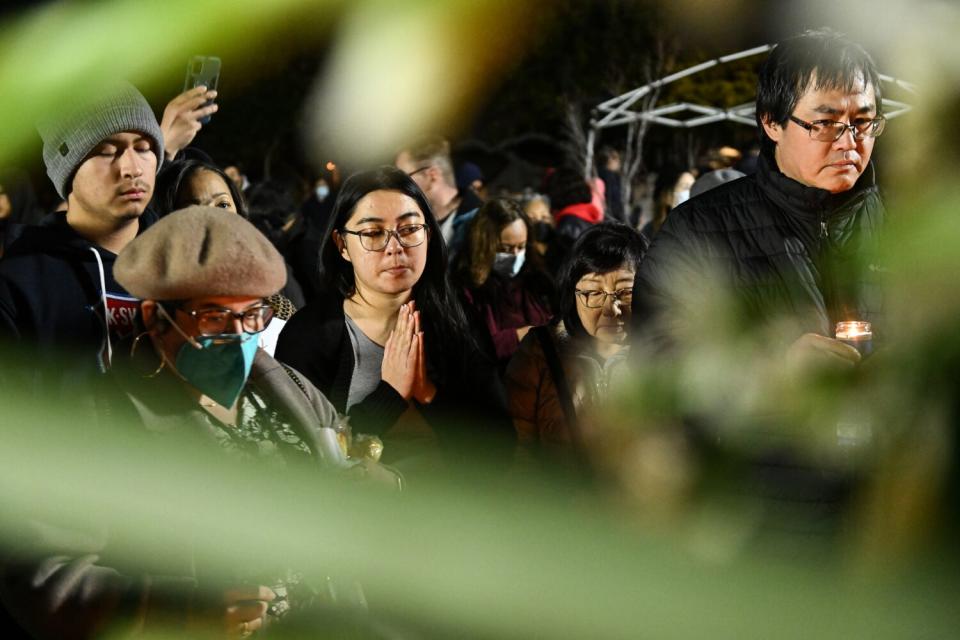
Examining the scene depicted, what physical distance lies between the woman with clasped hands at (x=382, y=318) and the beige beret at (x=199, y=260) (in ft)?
2.11

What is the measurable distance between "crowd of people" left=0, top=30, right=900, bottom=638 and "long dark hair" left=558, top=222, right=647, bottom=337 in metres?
0.29

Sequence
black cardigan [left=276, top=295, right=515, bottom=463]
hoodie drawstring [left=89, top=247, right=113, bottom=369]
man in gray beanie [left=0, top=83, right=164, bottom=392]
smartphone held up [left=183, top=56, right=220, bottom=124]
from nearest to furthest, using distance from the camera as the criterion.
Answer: smartphone held up [left=183, top=56, right=220, bottom=124] < man in gray beanie [left=0, top=83, right=164, bottom=392] < hoodie drawstring [left=89, top=247, right=113, bottom=369] < black cardigan [left=276, top=295, right=515, bottom=463]

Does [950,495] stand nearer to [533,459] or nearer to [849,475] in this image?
[849,475]

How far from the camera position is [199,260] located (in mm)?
975

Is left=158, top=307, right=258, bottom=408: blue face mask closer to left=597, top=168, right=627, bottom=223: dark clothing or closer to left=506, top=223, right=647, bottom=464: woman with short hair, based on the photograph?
left=506, top=223, right=647, bottom=464: woman with short hair

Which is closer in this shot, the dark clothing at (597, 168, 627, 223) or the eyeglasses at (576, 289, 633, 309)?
the eyeglasses at (576, 289, 633, 309)

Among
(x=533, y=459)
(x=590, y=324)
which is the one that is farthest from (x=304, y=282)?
(x=533, y=459)

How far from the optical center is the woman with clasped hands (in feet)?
5.70

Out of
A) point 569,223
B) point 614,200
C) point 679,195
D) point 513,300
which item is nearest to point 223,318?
point 513,300

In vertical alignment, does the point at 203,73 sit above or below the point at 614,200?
above

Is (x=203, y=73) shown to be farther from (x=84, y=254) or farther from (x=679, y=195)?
(x=679, y=195)

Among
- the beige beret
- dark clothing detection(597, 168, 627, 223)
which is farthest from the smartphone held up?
dark clothing detection(597, 168, 627, 223)

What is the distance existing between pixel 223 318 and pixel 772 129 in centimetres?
86

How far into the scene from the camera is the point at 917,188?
0.78 feet
